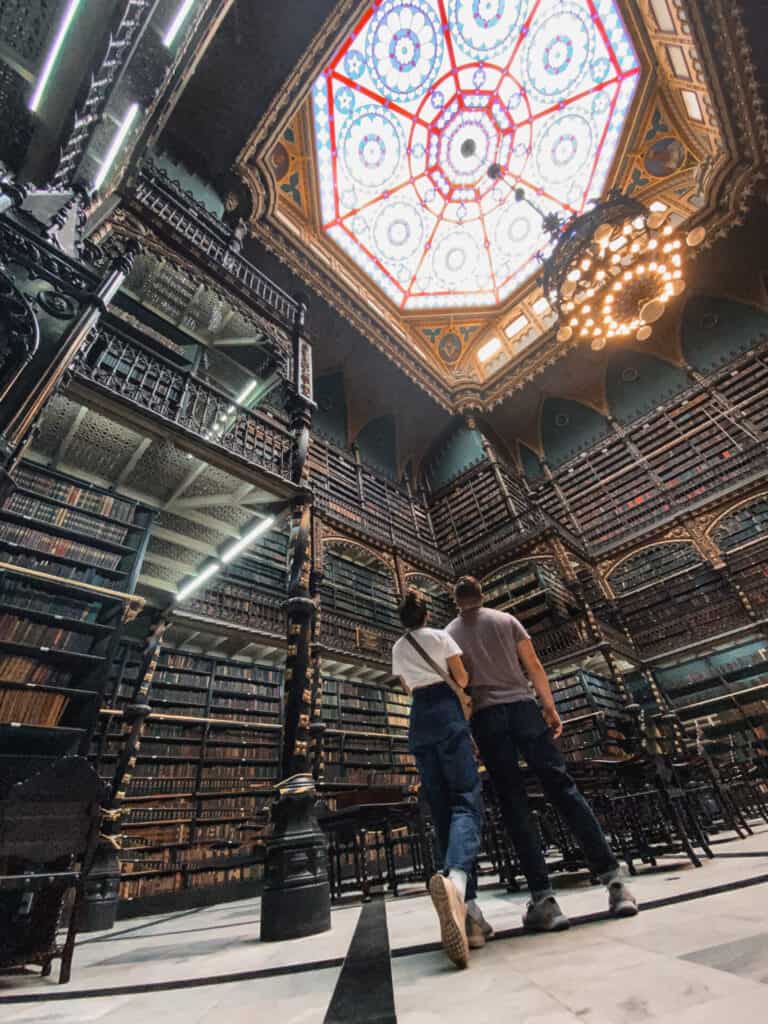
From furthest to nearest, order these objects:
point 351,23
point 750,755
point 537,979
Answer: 1. point 351,23
2. point 750,755
3. point 537,979

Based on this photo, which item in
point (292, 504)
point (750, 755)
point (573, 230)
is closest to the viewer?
point (292, 504)

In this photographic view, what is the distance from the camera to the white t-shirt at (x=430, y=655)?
1.68 m

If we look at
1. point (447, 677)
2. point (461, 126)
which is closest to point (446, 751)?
point (447, 677)

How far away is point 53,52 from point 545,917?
23.7 ft

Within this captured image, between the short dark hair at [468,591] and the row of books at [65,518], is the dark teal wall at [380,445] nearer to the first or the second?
the row of books at [65,518]

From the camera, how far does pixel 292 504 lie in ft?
14.3

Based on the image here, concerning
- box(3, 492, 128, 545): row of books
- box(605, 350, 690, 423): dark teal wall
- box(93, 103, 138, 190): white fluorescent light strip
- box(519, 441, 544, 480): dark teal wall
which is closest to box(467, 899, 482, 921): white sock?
box(3, 492, 128, 545): row of books

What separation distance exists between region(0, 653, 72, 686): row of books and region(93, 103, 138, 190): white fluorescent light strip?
14.3 feet

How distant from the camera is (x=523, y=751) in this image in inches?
63.7

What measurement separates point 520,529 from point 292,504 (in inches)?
286

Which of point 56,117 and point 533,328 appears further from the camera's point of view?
point 533,328

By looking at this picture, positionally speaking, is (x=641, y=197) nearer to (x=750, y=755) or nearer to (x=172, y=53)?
(x=172, y=53)

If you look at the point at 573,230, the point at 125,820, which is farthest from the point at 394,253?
the point at 125,820

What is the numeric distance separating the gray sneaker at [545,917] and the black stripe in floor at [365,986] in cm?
43
